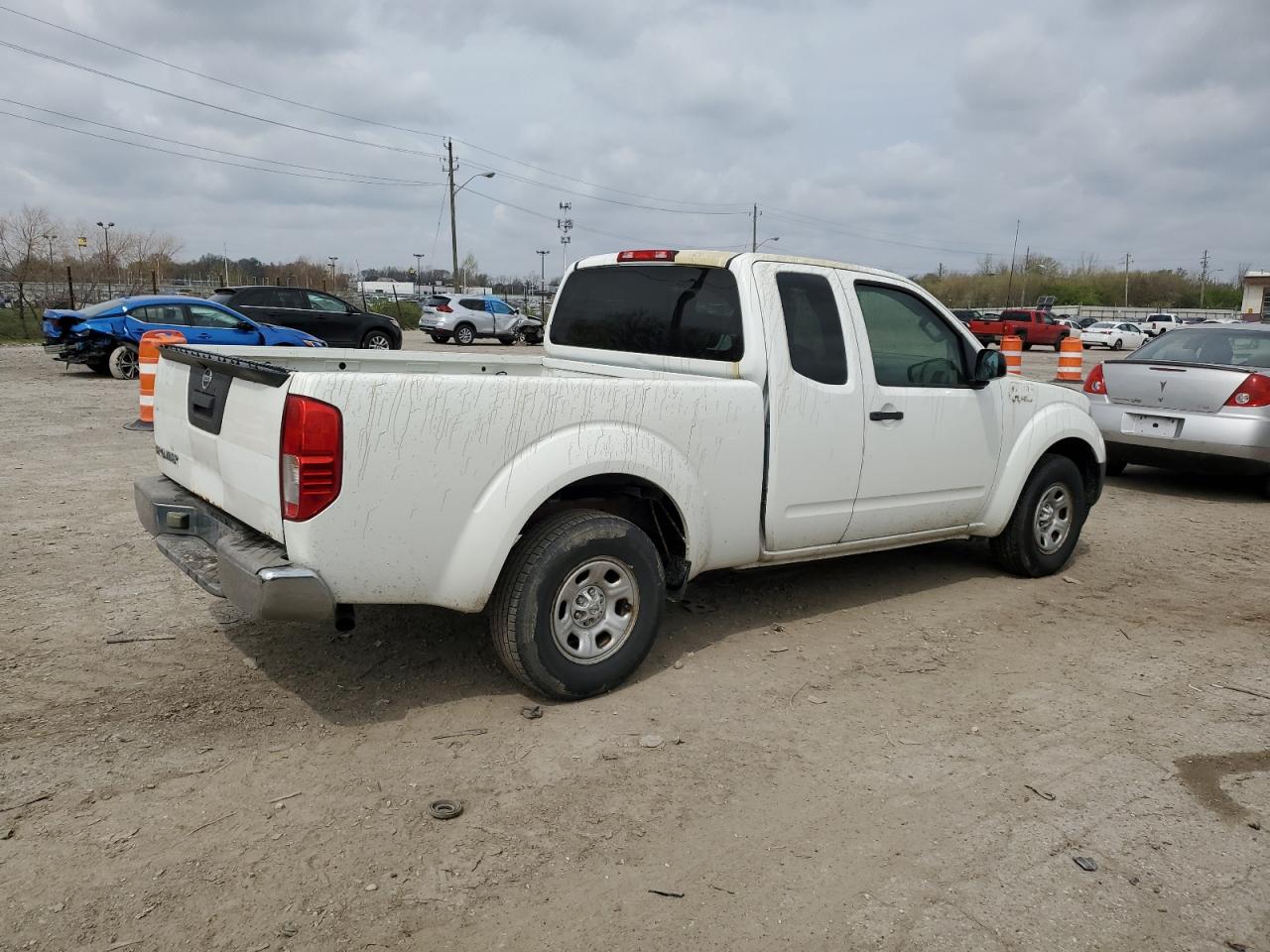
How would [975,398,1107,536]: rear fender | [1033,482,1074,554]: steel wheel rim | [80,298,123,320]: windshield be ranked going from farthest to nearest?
[80,298,123,320]: windshield < [1033,482,1074,554]: steel wheel rim < [975,398,1107,536]: rear fender

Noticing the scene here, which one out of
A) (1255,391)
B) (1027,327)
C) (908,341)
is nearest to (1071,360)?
(1255,391)

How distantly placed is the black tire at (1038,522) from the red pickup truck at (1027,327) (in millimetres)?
35755

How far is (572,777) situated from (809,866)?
2.96 ft

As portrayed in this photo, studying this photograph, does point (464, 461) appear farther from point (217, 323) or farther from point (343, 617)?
point (217, 323)

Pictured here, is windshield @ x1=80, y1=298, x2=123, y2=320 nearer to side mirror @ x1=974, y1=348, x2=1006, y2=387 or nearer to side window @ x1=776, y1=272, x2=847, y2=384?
side window @ x1=776, y1=272, x2=847, y2=384

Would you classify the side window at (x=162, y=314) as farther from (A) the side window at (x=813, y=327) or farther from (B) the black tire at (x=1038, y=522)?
(B) the black tire at (x=1038, y=522)

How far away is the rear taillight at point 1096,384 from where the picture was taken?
29.8 feet

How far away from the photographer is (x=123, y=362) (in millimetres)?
16359

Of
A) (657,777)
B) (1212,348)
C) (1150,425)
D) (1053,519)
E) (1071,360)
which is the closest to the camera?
(657,777)

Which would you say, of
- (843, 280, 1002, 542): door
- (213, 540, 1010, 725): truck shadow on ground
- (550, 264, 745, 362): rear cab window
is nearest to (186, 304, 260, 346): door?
(550, 264, 745, 362): rear cab window

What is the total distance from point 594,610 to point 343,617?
101 centimetres

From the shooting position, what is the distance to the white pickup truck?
3.29 metres

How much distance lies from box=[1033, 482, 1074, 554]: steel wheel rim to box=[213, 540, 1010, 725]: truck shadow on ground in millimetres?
400

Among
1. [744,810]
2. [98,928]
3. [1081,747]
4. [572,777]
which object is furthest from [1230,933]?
[98,928]
